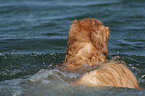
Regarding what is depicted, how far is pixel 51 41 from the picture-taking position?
25.4 ft

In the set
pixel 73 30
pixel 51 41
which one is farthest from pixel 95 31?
pixel 51 41

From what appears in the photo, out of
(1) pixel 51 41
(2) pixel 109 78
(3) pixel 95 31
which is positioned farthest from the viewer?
(1) pixel 51 41

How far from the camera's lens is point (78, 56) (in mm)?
4930

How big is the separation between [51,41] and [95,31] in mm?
2973

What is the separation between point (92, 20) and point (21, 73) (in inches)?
65.0

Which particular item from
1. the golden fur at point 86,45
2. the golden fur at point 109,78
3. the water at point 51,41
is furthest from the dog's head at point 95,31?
the water at point 51,41

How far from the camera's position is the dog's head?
493 centimetres

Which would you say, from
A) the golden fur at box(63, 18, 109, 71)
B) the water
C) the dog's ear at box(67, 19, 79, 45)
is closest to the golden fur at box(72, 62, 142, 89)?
the water

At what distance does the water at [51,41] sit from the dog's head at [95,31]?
894 millimetres

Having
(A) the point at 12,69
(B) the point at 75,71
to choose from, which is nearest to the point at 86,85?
(B) the point at 75,71

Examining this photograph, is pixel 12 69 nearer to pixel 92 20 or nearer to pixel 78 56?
pixel 78 56

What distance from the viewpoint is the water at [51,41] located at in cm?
378

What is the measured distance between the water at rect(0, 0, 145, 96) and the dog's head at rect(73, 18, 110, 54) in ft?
2.93

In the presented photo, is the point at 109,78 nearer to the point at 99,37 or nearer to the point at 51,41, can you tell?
the point at 99,37
